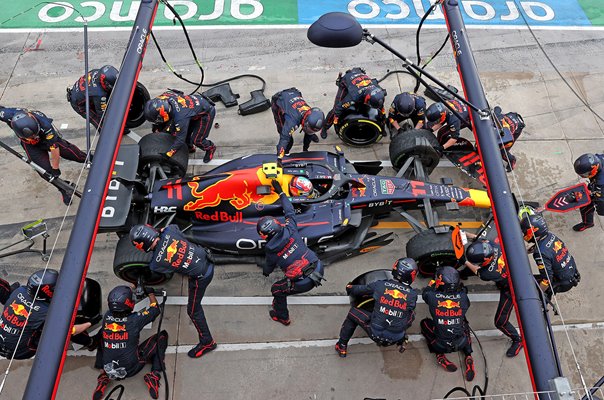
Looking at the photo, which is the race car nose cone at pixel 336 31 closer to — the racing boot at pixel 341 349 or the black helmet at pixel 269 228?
the black helmet at pixel 269 228

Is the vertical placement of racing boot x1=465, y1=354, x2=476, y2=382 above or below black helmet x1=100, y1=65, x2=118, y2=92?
below

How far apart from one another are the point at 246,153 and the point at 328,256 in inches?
104

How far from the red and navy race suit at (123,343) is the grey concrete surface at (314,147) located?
460mm

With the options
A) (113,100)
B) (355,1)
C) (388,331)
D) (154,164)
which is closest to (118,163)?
(154,164)

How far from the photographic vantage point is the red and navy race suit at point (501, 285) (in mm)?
5867

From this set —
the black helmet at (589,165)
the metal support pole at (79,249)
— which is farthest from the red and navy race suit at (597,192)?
the metal support pole at (79,249)

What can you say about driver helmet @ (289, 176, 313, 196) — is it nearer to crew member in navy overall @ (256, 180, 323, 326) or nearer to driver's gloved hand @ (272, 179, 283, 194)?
driver's gloved hand @ (272, 179, 283, 194)

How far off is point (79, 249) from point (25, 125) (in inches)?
130

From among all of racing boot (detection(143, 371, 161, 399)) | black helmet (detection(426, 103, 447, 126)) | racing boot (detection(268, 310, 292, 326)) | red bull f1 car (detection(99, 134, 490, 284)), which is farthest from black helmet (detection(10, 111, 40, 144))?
black helmet (detection(426, 103, 447, 126))

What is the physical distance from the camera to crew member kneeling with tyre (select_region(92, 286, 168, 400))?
525 cm

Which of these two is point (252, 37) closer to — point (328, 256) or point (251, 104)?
point (251, 104)

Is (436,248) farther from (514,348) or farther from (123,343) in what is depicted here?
(123,343)

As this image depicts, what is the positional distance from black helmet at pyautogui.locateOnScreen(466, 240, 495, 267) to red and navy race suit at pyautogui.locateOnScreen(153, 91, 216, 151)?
4249mm

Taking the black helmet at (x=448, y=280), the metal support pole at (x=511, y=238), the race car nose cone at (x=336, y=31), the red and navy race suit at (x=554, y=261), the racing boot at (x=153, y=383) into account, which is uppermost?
the race car nose cone at (x=336, y=31)
